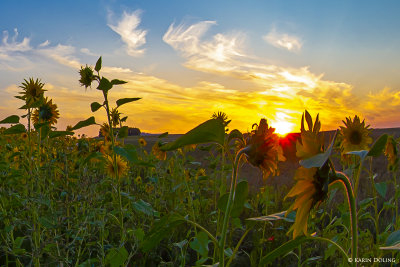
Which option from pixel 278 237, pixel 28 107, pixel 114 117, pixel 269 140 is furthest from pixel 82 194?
pixel 278 237

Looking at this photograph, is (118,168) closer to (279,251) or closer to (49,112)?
(49,112)

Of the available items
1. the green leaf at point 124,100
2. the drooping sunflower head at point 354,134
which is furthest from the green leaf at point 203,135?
the drooping sunflower head at point 354,134

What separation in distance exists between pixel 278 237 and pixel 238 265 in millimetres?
578

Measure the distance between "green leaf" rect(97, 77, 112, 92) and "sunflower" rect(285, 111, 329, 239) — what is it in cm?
94

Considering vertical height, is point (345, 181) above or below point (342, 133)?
below

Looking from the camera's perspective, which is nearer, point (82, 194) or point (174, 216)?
point (174, 216)

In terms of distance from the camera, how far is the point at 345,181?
58 cm

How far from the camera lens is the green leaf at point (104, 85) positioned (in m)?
1.38

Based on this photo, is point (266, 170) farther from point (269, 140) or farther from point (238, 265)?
point (238, 265)

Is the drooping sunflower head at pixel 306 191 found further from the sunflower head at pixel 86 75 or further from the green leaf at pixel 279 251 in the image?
the sunflower head at pixel 86 75

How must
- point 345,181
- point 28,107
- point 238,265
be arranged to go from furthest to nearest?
point 238,265
point 28,107
point 345,181

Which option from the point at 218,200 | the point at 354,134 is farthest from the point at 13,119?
the point at 354,134

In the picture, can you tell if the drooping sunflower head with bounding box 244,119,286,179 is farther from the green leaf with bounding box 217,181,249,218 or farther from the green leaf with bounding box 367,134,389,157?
the green leaf with bounding box 367,134,389,157

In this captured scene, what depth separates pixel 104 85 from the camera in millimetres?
1408
